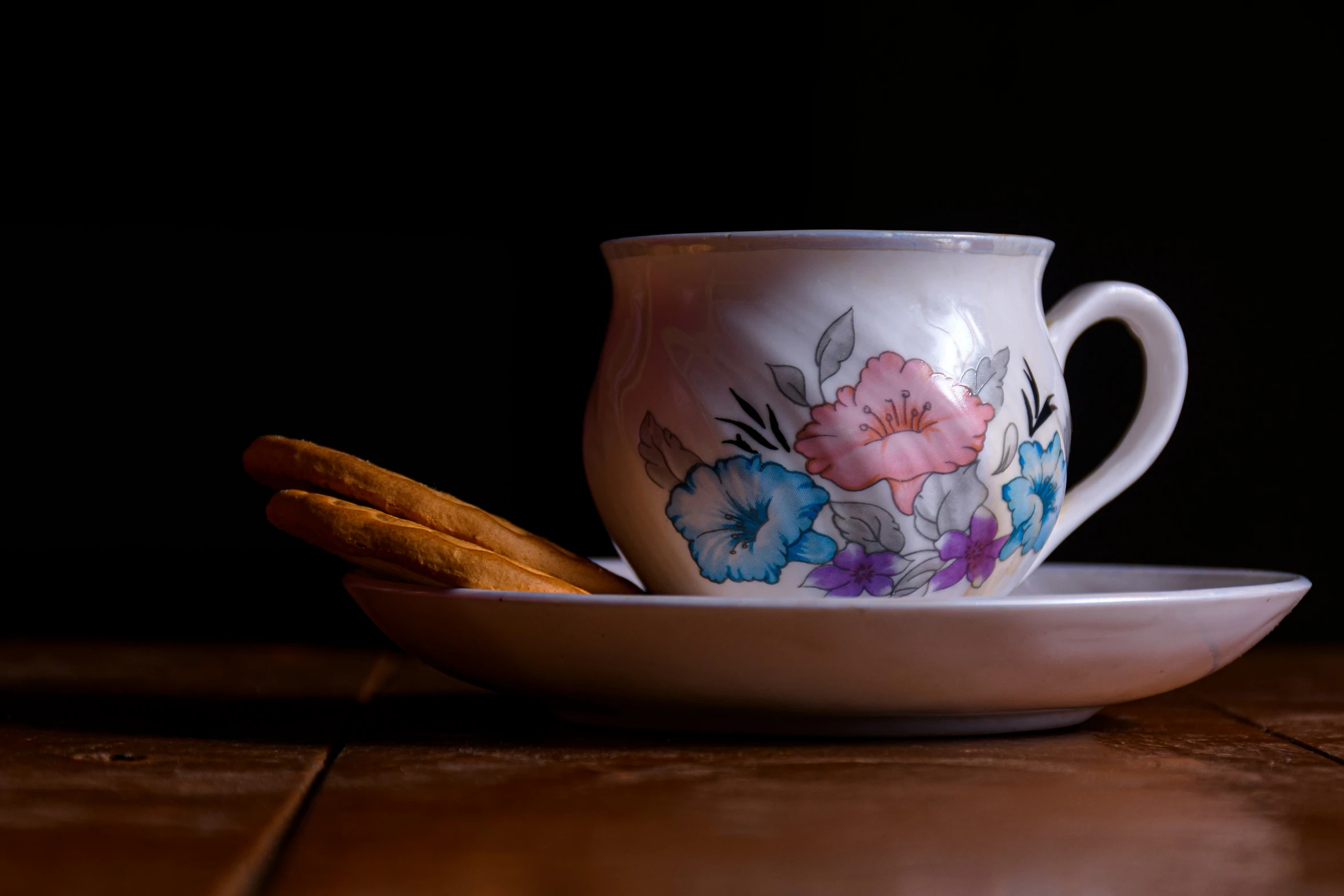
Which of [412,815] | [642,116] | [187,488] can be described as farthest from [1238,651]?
[187,488]

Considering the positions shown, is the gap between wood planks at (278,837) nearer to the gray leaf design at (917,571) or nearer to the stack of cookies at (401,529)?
the stack of cookies at (401,529)

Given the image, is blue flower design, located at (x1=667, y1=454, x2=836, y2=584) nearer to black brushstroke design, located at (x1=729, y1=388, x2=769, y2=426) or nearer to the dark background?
black brushstroke design, located at (x1=729, y1=388, x2=769, y2=426)

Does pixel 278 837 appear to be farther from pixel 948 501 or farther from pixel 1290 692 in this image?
pixel 1290 692

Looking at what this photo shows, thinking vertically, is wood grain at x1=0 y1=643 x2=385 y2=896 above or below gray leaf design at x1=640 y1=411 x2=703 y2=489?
below

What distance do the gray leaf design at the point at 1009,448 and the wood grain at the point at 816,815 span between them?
107 mm

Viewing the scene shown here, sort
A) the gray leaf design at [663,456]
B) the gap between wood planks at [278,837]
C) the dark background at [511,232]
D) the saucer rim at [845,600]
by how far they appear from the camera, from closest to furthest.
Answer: the gap between wood planks at [278,837], the saucer rim at [845,600], the gray leaf design at [663,456], the dark background at [511,232]

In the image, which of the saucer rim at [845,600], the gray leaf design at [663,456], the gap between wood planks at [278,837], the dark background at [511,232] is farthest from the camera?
the dark background at [511,232]

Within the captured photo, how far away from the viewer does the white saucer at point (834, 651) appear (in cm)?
51

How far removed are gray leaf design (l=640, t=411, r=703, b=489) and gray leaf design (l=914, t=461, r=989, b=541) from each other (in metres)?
0.09

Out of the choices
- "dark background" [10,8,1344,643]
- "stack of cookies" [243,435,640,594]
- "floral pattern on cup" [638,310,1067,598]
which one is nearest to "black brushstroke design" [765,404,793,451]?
"floral pattern on cup" [638,310,1067,598]

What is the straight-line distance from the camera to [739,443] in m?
0.60

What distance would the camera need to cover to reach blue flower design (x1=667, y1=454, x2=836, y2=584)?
0.59 metres

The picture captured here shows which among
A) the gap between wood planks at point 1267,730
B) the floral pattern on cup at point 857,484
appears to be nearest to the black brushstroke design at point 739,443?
the floral pattern on cup at point 857,484

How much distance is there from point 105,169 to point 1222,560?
2.71 ft
